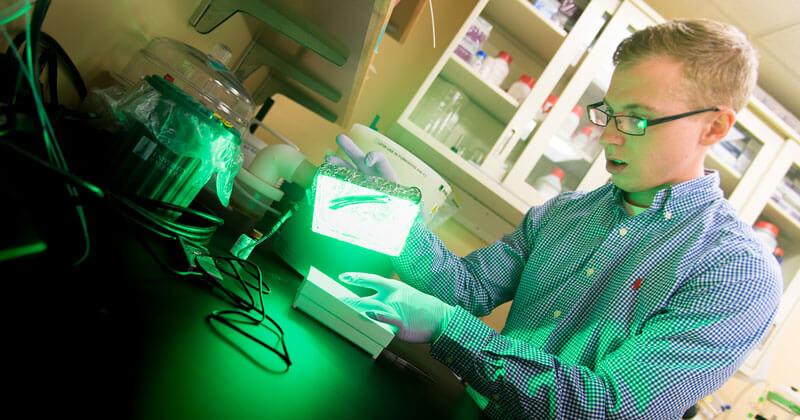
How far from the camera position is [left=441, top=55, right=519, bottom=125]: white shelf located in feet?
5.84

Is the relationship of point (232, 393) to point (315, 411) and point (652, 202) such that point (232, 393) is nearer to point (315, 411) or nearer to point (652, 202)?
point (315, 411)

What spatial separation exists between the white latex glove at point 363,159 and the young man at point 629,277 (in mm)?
238

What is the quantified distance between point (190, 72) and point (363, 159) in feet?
1.41

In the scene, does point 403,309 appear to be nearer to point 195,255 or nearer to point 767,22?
point 195,255

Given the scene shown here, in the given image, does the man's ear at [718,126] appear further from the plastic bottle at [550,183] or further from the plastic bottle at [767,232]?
the plastic bottle at [767,232]

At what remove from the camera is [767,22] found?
1.96 metres

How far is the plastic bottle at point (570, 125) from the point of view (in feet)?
6.25

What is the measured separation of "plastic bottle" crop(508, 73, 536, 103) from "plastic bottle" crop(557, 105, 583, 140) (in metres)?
0.22

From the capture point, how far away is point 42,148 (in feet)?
1.40

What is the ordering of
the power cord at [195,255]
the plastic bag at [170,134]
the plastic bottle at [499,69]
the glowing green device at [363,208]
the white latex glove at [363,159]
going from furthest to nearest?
the plastic bottle at [499,69]
the white latex glove at [363,159]
the glowing green device at [363,208]
the plastic bag at [170,134]
the power cord at [195,255]

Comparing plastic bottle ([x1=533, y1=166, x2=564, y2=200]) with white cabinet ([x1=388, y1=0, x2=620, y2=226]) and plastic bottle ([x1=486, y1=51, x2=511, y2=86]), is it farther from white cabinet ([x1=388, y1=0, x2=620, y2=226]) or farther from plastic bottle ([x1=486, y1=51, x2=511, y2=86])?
plastic bottle ([x1=486, y1=51, x2=511, y2=86])

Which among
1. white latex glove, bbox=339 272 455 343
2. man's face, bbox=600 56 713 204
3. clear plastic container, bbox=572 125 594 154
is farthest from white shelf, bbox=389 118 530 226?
white latex glove, bbox=339 272 455 343

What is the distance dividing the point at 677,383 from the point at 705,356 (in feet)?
0.29

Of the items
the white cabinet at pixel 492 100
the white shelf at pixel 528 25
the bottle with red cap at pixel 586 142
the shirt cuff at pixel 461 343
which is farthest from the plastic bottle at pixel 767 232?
the shirt cuff at pixel 461 343
